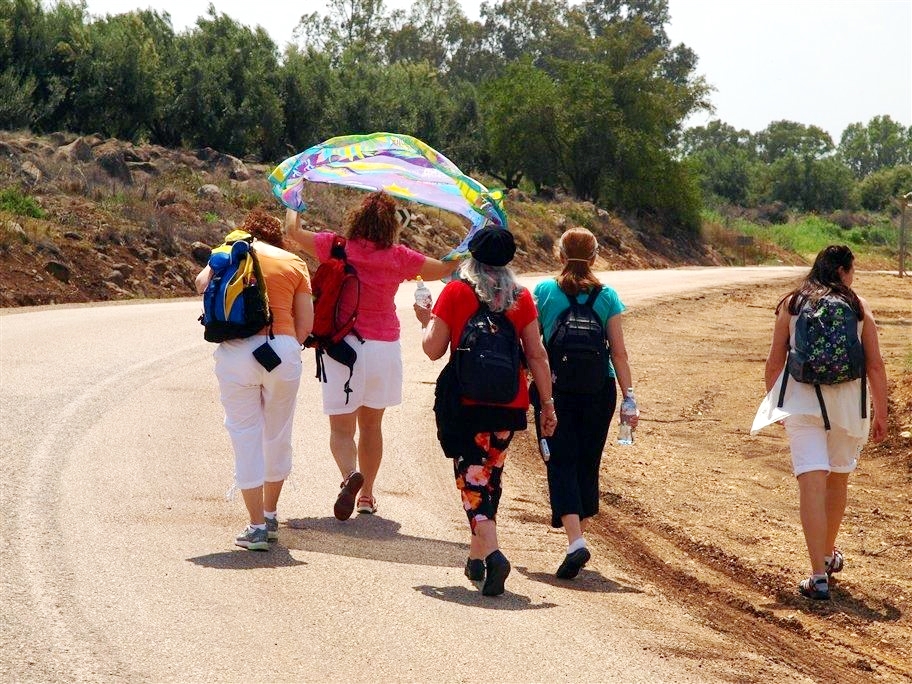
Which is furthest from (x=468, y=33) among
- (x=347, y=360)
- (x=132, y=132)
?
(x=347, y=360)

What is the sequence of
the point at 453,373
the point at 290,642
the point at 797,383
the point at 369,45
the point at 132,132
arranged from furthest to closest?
the point at 369,45 < the point at 132,132 < the point at 797,383 < the point at 453,373 < the point at 290,642

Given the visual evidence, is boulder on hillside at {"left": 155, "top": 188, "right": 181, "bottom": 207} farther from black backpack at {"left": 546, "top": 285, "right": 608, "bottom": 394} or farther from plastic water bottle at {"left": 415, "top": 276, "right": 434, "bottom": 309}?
black backpack at {"left": 546, "top": 285, "right": 608, "bottom": 394}

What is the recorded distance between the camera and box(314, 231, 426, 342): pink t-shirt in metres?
7.52

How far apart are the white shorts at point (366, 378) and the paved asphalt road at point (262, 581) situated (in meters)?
0.76

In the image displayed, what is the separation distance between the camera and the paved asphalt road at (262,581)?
17.3 feet

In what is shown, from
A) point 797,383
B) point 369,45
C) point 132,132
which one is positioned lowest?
point 797,383

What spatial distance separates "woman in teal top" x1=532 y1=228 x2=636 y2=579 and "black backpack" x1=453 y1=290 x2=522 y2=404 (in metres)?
0.59

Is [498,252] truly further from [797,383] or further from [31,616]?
[31,616]

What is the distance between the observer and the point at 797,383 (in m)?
7.19

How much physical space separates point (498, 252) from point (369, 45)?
90002 millimetres

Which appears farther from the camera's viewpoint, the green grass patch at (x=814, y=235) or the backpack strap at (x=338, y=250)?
the green grass patch at (x=814, y=235)

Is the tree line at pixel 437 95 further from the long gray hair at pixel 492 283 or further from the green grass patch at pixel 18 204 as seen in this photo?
the long gray hair at pixel 492 283

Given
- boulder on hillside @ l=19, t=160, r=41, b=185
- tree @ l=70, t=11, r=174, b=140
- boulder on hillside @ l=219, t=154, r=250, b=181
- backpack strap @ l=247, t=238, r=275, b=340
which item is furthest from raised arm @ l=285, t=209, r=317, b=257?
tree @ l=70, t=11, r=174, b=140

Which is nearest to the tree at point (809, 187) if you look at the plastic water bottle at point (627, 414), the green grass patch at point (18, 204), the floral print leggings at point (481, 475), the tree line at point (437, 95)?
the tree line at point (437, 95)
